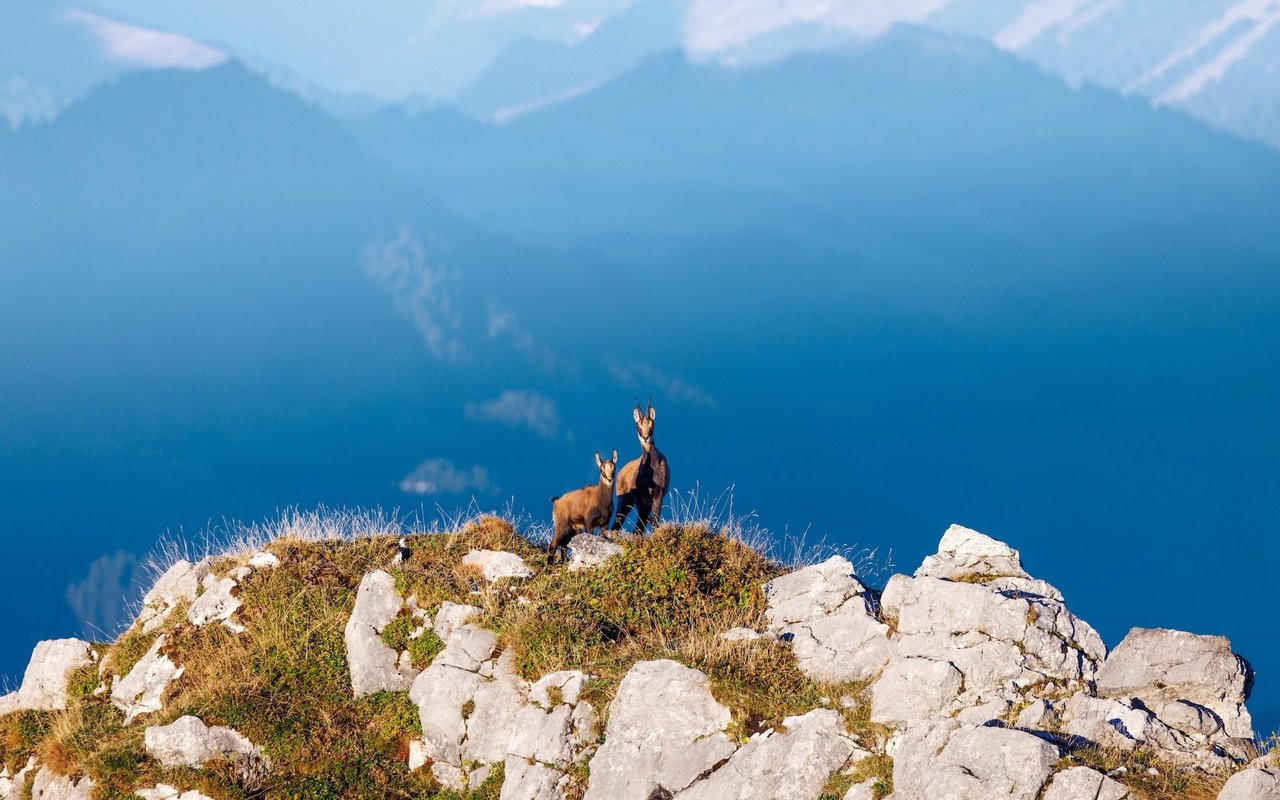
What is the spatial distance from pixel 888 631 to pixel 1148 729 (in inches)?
184

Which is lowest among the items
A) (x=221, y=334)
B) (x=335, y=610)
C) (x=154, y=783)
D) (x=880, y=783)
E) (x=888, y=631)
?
(x=880, y=783)

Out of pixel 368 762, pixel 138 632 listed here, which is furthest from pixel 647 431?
pixel 138 632

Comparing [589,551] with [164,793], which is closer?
[164,793]

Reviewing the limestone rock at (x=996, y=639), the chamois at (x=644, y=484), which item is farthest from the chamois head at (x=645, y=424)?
the limestone rock at (x=996, y=639)

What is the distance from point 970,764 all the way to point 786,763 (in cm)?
252

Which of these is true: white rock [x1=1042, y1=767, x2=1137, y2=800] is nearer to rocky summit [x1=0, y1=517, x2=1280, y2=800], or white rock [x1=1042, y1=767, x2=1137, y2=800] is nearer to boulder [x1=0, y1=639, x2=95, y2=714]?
rocky summit [x1=0, y1=517, x2=1280, y2=800]

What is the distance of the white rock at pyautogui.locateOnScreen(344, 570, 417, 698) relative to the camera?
20.4 meters

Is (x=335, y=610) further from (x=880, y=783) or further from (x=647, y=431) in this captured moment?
(x=880, y=783)

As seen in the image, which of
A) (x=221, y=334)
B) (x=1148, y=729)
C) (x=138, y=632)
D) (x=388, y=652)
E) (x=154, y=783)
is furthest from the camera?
(x=221, y=334)

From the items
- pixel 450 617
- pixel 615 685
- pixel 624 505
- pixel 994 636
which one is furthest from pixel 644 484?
pixel 994 636

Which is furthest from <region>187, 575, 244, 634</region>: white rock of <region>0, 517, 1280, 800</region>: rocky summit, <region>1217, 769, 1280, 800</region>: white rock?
<region>1217, 769, 1280, 800</region>: white rock

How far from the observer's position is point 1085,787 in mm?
12898

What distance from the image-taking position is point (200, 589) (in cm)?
2309

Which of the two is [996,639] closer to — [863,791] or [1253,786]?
[863,791]
